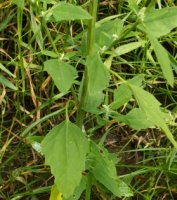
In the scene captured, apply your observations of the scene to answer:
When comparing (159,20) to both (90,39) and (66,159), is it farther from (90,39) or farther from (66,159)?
(66,159)

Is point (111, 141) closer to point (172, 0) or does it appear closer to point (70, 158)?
point (172, 0)

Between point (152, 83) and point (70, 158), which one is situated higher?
point (70, 158)

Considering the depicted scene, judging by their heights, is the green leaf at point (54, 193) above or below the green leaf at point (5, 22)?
below

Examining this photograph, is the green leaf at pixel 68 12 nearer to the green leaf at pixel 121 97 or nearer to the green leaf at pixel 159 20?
the green leaf at pixel 159 20

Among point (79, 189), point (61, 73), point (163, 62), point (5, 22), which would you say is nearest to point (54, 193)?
point (79, 189)

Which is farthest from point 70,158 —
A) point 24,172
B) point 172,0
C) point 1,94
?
point 172,0

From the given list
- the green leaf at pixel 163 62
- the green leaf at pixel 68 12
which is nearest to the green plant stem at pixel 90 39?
the green leaf at pixel 68 12
